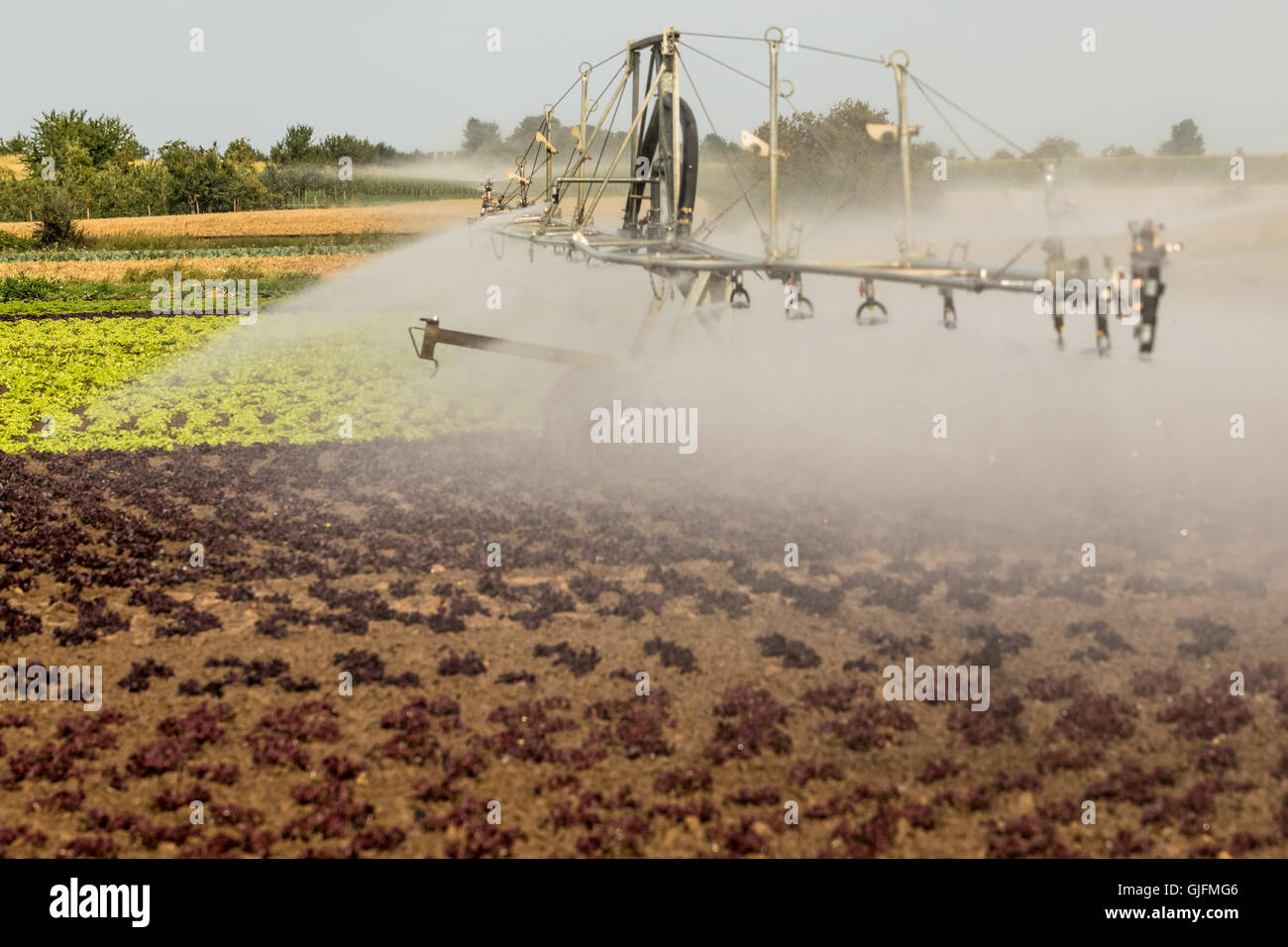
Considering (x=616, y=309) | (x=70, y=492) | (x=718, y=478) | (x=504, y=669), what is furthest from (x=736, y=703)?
(x=616, y=309)

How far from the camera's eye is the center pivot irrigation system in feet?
47.8

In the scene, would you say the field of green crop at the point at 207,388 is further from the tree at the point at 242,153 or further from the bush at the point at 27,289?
the tree at the point at 242,153

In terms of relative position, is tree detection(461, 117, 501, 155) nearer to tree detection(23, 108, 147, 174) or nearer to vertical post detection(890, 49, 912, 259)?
tree detection(23, 108, 147, 174)

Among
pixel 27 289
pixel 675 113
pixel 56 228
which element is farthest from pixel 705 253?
pixel 56 228

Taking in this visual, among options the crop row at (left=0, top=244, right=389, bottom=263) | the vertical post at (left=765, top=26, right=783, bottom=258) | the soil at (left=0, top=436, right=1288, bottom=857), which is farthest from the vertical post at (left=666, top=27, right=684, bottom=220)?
the crop row at (left=0, top=244, right=389, bottom=263)

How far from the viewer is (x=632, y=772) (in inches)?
474

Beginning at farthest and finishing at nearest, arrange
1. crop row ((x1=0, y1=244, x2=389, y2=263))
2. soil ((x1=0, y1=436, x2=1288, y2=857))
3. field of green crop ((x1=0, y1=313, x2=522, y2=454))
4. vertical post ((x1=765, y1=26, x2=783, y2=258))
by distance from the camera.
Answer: crop row ((x1=0, y1=244, x2=389, y2=263)) < field of green crop ((x1=0, y1=313, x2=522, y2=454)) < vertical post ((x1=765, y1=26, x2=783, y2=258)) < soil ((x1=0, y1=436, x2=1288, y2=857))

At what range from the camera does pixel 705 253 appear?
2414 cm

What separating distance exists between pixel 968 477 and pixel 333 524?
42.8 ft

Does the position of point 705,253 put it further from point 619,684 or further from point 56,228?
point 56,228

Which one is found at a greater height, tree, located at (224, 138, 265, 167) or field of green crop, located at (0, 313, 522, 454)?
tree, located at (224, 138, 265, 167)

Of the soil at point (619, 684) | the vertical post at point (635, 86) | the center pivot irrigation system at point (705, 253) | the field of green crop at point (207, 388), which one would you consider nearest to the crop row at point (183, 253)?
the field of green crop at point (207, 388)

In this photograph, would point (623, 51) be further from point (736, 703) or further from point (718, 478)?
point (736, 703)

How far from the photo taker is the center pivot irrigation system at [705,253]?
14562mm
